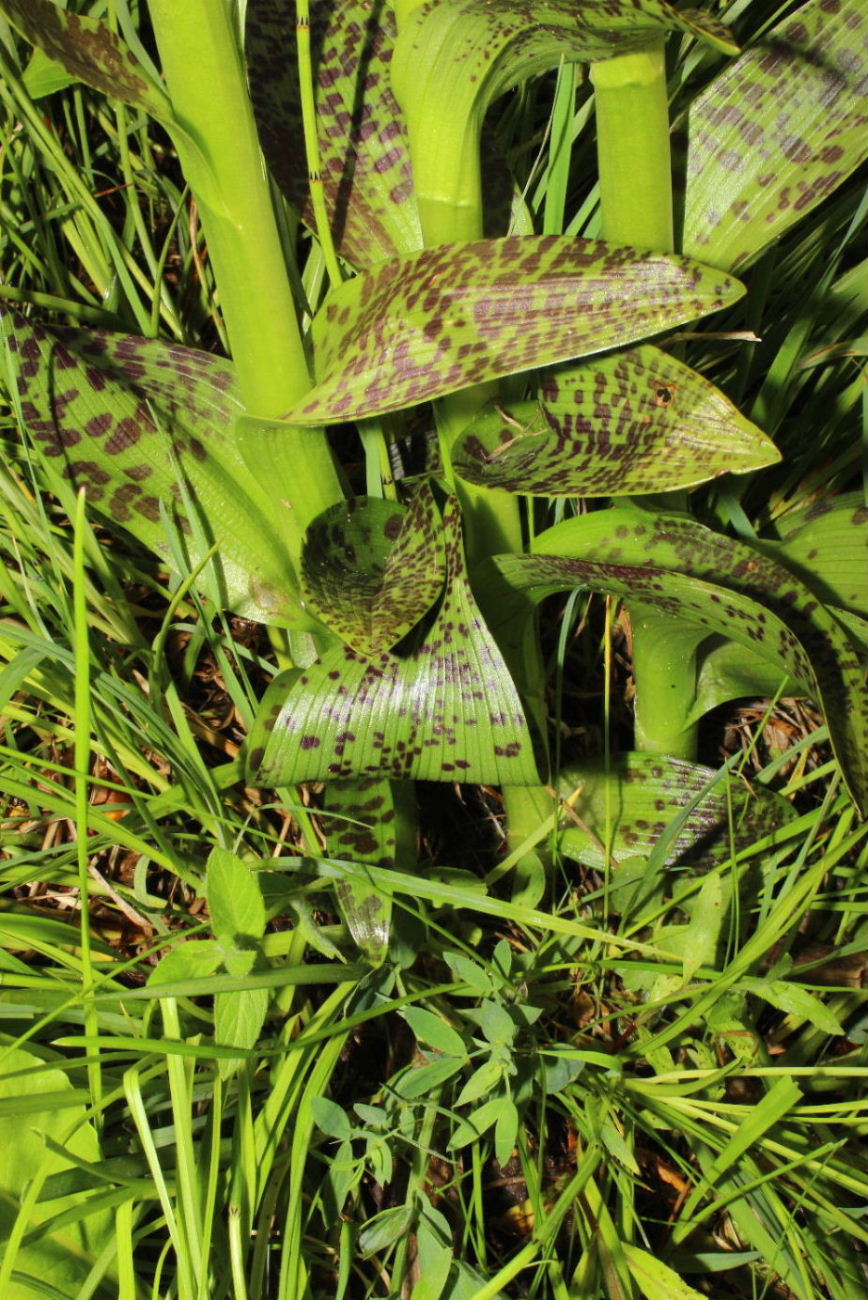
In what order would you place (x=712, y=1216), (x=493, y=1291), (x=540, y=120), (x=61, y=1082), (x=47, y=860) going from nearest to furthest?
(x=493, y=1291)
(x=61, y=1082)
(x=712, y=1216)
(x=47, y=860)
(x=540, y=120)

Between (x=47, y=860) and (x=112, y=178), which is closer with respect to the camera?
(x=47, y=860)

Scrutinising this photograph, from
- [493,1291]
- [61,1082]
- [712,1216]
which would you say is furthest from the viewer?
[712,1216]

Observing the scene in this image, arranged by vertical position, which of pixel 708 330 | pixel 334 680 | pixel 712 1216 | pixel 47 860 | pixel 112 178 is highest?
pixel 112 178

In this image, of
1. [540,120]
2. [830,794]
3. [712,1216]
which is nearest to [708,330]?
[540,120]

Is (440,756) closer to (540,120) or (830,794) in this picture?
(830,794)

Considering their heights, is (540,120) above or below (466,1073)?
above

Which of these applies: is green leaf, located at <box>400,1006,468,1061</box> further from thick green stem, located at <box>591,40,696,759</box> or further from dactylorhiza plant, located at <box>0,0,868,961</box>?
thick green stem, located at <box>591,40,696,759</box>

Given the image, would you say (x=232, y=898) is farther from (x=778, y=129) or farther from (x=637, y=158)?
(x=778, y=129)
